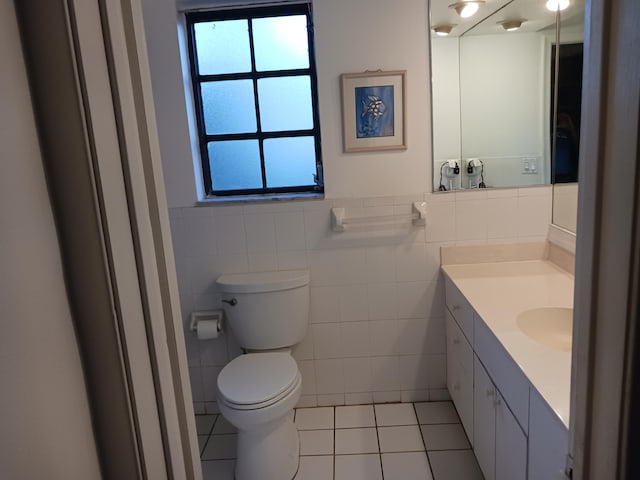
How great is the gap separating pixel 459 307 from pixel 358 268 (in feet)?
1.79

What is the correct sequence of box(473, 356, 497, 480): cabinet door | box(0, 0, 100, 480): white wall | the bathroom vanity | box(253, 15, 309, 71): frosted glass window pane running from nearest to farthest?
1. box(0, 0, 100, 480): white wall
2. the bathroom vanity
3. box(473, 356, 497, 480): cabinet door
4. box(253, 15, 309, 71): frosted glass window pane

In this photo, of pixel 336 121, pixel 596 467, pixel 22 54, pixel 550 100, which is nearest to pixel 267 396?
pixel 336 121

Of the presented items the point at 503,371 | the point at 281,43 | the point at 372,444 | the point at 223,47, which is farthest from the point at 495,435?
the point at 223,47

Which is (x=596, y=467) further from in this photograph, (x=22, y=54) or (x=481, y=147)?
(x=481, y=147)

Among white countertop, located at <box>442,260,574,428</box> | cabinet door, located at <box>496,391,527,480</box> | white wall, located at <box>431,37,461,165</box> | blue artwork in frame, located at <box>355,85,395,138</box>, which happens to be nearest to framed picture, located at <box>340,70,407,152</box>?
blue artwork in frame, located at <box>355,85,395,138</box>

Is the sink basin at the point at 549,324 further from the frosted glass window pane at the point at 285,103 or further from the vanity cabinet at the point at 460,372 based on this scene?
the frosted glass window pane at the point at 285,103

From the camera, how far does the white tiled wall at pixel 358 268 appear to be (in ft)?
7.69

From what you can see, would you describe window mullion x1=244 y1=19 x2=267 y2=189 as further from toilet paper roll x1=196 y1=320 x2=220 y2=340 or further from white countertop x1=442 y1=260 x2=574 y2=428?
white countertop x1=442 y1=260 x2=574 y2=428

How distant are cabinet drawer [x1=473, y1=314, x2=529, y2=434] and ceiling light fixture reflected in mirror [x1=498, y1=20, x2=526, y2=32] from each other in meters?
1.38

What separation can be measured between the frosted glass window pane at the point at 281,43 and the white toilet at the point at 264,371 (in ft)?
3.51

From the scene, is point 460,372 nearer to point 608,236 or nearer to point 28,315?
point 608,236

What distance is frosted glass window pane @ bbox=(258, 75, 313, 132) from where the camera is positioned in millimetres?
2438

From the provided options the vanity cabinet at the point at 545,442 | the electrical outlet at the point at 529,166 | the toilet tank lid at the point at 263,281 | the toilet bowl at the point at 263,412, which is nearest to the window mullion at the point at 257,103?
the toilet tank lid at the point at 263,281

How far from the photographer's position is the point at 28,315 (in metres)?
0.45
